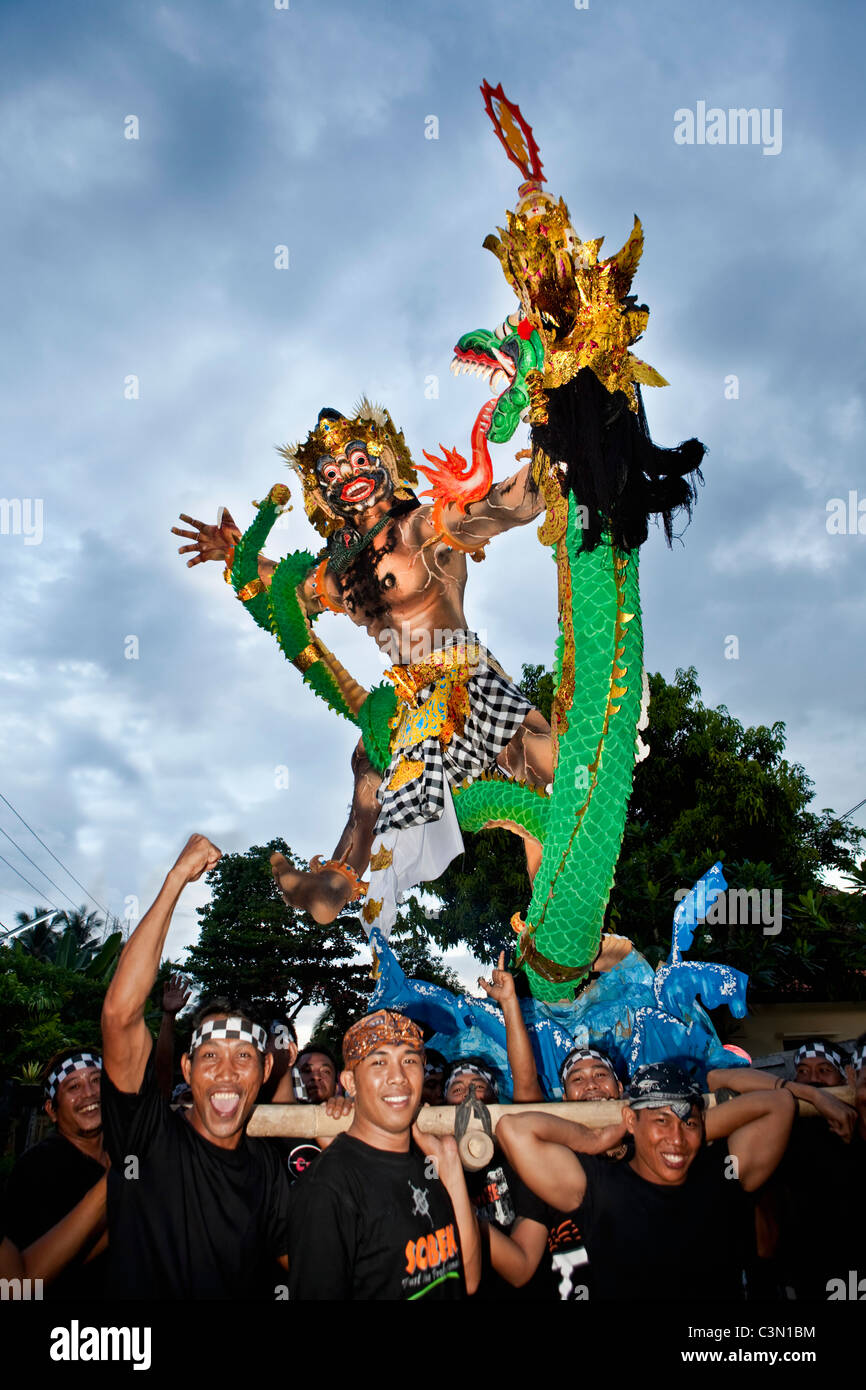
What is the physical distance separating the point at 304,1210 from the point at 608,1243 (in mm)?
756

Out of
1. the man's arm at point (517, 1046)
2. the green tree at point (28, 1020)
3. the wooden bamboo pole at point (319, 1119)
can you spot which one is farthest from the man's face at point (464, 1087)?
the green tree at point (28, 1020)

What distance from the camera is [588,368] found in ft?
13.6

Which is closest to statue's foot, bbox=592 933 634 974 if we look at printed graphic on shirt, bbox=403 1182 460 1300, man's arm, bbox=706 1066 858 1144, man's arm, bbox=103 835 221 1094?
man's arm, bbox=706 1066 858 1144

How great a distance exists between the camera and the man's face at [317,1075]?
12.3ft

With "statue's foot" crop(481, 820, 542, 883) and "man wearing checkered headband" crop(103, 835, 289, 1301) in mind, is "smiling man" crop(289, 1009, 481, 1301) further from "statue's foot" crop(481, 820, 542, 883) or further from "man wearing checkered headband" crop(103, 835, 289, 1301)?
"statue's foot" crop(481, 820, 542, 883)

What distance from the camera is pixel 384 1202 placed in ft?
6.44

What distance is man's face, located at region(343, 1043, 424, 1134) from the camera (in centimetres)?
209

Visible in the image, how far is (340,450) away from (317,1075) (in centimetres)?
325

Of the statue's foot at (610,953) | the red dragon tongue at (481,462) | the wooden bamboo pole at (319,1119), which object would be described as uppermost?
the red dragon tongue at (481,462)

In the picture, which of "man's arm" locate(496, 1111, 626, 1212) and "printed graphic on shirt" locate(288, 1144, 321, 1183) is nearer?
"man's arm" locate(496, 1111, 626, 1212)

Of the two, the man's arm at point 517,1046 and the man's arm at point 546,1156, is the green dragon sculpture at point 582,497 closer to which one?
the man's arm at point 517,1046

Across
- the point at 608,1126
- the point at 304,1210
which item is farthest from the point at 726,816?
the point at 304,1210

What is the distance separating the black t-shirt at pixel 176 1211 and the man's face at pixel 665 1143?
2.94 ft

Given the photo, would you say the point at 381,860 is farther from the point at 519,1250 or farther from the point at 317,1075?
the point at 519,1250
